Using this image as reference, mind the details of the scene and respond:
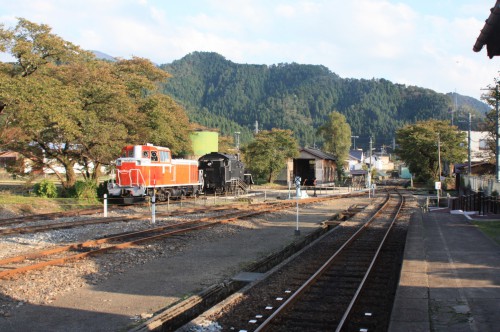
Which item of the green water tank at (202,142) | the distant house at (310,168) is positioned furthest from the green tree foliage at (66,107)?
the distant house at (310,168)

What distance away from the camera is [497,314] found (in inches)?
273

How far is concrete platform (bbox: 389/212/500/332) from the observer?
6703mm

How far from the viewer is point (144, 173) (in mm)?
26531

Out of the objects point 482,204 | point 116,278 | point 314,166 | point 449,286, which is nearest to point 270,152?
point 314,166

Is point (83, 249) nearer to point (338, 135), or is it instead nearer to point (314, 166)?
point (314, 166)

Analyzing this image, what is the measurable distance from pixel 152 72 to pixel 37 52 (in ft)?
56.0

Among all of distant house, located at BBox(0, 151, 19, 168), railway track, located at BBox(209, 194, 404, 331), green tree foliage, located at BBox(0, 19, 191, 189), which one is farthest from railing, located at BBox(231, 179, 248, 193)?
railway track, located at BBox(209, 194, 404, 331)

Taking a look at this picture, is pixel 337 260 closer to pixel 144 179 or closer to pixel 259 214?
pixel 259 214

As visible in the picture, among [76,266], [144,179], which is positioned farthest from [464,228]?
[144,179]

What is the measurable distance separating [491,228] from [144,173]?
17.3 m

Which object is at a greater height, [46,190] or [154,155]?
[154,155]

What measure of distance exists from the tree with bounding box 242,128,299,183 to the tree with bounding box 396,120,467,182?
16794mm

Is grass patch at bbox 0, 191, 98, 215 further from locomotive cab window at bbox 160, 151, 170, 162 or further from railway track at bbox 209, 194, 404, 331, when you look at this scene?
railway track at bbox 209, 194, 404, 331

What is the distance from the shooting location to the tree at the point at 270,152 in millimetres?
63281
